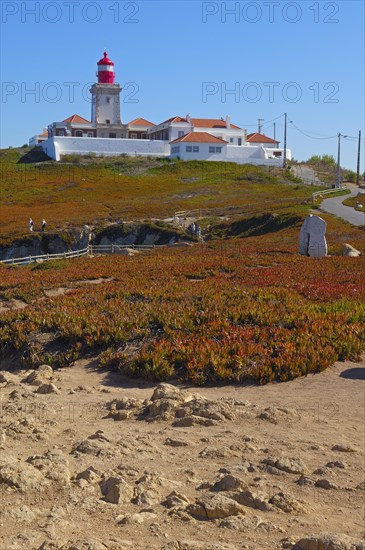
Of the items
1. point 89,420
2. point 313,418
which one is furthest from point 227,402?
point 89,420

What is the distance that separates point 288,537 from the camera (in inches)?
209

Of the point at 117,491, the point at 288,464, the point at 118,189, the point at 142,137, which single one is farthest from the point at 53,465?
the point at 142,137

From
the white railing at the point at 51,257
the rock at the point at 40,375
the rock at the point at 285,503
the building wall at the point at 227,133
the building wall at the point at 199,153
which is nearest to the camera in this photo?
the rock at the point at 285,503

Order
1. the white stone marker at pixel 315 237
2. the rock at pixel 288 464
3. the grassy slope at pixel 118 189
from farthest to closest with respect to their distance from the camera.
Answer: the grassy slope at pixel 118 189 < the white stone marker at pixel 315 237 < the rock at pixel 288 464

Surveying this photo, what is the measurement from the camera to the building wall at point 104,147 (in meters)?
104

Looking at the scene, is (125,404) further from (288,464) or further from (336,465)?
(336,465)

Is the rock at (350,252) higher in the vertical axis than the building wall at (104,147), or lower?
lower

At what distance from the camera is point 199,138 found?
104m

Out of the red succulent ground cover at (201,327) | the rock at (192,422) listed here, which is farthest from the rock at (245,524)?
the red succulent ground cover at (201,327)

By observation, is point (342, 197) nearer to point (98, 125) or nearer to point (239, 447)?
point (98, 125)

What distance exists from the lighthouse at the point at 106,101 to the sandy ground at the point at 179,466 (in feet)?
340

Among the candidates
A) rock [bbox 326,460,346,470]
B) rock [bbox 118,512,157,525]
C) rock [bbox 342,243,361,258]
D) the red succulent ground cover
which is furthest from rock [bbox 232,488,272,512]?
rock [bbox 342,243,361,258]

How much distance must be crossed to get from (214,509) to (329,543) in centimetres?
105

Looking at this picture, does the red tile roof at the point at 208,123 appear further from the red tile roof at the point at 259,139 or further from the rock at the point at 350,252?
the rock at the point at 350,252
